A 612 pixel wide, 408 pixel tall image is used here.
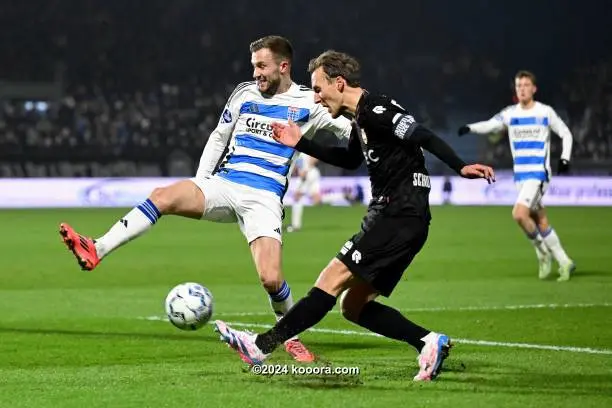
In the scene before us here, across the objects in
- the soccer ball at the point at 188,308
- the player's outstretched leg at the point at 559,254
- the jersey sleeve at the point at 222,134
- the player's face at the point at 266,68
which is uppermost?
the player's face at the point at 266,68

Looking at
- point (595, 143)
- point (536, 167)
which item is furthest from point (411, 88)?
point (536, 167)

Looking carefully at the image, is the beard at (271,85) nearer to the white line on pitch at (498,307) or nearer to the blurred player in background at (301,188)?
the white line on pitch at (498,307)

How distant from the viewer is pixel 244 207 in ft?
27.3

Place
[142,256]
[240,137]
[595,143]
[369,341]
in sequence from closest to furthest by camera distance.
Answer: [240,137], [369,341], [142,256], [595,143]

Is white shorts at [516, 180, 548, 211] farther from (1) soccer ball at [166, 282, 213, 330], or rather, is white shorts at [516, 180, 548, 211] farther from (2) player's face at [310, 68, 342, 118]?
(2) player's face at [310, 68, 342, 118]

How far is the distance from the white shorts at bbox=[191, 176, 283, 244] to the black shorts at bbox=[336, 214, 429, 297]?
4.56 feet

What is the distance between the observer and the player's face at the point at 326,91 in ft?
22.9

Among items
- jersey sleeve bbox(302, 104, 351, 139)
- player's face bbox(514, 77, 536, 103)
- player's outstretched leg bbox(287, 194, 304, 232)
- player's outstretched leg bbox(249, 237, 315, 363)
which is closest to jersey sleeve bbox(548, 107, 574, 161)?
player's face bbox(514, 77, 536, 103)

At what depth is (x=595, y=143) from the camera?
37.9m

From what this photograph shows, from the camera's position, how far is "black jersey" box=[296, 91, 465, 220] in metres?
6.84

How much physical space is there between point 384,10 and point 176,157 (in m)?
10.1

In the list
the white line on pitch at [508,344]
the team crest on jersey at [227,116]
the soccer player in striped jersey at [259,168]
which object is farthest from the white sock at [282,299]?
the white line on pitch at [508,344]

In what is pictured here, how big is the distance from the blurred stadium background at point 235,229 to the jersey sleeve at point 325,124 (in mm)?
1584

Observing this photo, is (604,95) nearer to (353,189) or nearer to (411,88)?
(411,88)
